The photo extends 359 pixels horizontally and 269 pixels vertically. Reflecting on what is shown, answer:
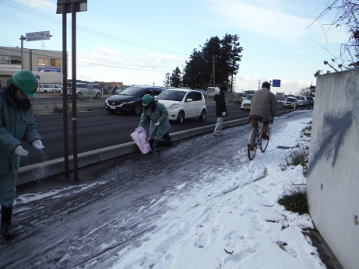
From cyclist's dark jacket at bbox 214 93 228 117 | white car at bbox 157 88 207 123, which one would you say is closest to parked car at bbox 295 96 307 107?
white car at bbox 157 88 207 123

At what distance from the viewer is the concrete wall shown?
2975mm

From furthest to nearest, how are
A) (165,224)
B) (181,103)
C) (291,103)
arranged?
(291,103)
(181,103)
(165,224)

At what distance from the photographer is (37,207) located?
16.0 ft

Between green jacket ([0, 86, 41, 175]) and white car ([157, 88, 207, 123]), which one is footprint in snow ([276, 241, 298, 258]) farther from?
white car ([157, 88, 207, 123])

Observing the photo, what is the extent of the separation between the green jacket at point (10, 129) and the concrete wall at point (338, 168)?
319 cm

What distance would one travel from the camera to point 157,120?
9.06 meters

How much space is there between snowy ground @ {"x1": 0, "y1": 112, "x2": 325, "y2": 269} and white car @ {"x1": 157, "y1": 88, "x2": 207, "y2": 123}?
9254 mm

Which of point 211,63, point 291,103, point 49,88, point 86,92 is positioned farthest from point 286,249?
point 211,63

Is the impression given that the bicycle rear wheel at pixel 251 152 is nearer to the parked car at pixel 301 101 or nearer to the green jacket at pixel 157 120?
the green jacket at pixel 157 120

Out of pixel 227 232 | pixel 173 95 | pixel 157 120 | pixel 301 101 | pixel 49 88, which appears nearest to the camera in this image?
pixel 227 232

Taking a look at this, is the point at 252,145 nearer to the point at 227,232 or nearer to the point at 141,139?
the point at 141,139

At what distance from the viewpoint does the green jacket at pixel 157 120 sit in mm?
8992

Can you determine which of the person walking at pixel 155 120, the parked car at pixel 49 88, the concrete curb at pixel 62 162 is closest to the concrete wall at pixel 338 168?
the concrete curb at pixel 62 162

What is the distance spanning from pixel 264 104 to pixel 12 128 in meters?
6.27
